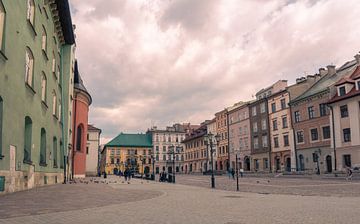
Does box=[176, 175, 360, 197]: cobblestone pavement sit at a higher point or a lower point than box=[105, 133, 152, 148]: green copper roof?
lower

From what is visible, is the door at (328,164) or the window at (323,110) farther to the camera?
the window at (323,110)

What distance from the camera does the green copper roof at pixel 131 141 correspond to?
390 feet

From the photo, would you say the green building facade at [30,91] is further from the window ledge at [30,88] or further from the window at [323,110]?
the window at [323,110]

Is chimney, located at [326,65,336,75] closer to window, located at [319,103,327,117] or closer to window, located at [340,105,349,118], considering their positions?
window, located at [319,103,327,117]

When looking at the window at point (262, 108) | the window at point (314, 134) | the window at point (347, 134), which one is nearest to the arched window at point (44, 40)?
the window at point (347, 134)

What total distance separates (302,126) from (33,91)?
42.3 meters

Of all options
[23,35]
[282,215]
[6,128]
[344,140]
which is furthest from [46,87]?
[344,140]

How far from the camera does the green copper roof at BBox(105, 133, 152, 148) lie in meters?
119

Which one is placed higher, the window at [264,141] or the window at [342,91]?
the window at [342,91]

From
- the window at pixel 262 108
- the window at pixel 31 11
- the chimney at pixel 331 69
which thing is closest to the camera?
the window at pixel 31 11

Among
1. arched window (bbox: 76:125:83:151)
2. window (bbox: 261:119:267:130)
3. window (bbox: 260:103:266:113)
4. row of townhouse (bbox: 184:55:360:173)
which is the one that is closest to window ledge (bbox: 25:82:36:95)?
row of townhouse (bbox: 184:55:360:173)

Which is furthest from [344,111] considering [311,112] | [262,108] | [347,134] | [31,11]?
[31,11]

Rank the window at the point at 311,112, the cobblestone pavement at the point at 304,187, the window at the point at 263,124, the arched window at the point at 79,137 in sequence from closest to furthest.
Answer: the cobblestone pavement at the point at 304,187 → the arched window at the point at 79,137 → the window at the point at 311,112 → the window at the point at 263,124

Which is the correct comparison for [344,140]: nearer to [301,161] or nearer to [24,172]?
[301,161]
